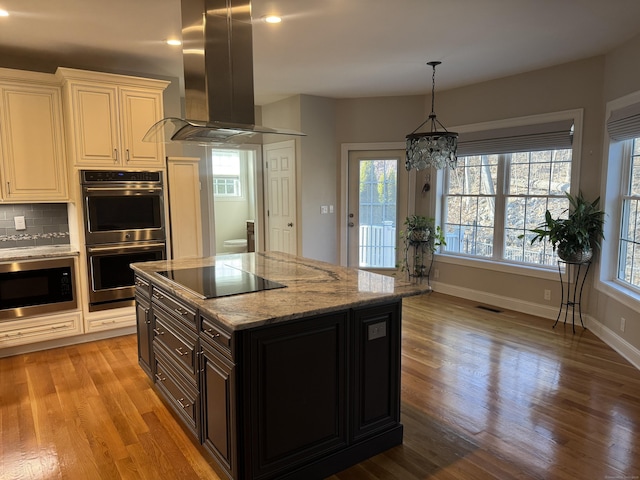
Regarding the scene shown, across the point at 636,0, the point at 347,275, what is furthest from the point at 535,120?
the point at 347,275

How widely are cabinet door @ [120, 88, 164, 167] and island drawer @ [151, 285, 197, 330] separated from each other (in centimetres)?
180

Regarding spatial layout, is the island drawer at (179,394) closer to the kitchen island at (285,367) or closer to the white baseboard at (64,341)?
the kitchen island at (285,367)

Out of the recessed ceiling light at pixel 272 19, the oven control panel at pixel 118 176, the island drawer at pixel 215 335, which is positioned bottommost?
the island drawer at pixel 215 335

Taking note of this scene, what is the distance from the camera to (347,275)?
2.73 m

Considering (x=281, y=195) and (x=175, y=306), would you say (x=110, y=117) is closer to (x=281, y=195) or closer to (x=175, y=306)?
(x=175, y=306)

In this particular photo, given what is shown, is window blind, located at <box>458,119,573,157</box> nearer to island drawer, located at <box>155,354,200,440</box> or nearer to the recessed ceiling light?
the recessed ceiling light

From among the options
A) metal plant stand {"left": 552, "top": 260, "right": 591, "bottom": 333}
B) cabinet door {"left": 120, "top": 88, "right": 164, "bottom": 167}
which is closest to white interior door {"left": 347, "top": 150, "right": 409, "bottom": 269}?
metal plant stand {"left": 552, "top": 260, "right": 591, "bottom": 333}

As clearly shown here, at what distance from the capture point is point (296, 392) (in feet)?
6.77

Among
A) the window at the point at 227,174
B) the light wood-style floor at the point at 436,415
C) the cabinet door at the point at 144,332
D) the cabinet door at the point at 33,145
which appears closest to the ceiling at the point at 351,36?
the cabinet door at the point at 33,145

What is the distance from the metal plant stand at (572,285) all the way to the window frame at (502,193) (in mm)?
134

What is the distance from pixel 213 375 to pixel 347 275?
103 cm

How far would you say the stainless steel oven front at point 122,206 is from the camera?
12.7 ft

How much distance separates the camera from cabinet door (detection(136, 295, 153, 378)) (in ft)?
9.86

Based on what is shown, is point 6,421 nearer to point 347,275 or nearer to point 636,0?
point 347,275
